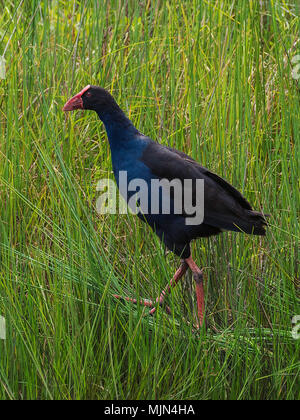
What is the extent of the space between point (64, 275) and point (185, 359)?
45 cm

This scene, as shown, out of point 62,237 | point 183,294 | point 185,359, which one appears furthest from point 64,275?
point 183,294

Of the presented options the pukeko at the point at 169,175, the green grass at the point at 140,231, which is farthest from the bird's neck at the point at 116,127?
the green grass at the point at 140,231

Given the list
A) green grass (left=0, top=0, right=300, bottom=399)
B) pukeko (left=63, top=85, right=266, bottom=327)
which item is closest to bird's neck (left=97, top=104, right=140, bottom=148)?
pukeko (left=63, top=85, right=266, bottom=327)

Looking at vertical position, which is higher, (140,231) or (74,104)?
(74,104)

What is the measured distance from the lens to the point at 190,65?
8.50 feet

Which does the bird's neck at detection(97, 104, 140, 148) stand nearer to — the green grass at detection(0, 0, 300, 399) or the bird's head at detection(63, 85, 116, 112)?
the bird's head at detection(63, 85, 116, 112)

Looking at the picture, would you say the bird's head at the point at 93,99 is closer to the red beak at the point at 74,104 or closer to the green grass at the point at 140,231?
the red beak at the point at 74,104

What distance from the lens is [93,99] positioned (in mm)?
2426

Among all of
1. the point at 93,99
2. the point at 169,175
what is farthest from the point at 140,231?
the point at 93,99

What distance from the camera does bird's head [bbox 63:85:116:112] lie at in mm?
2420

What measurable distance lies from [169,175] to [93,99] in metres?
0.38

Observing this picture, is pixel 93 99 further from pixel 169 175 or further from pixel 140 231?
pixel 140 231

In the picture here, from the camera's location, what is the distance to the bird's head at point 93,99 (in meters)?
2.42

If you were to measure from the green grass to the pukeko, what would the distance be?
8cm
